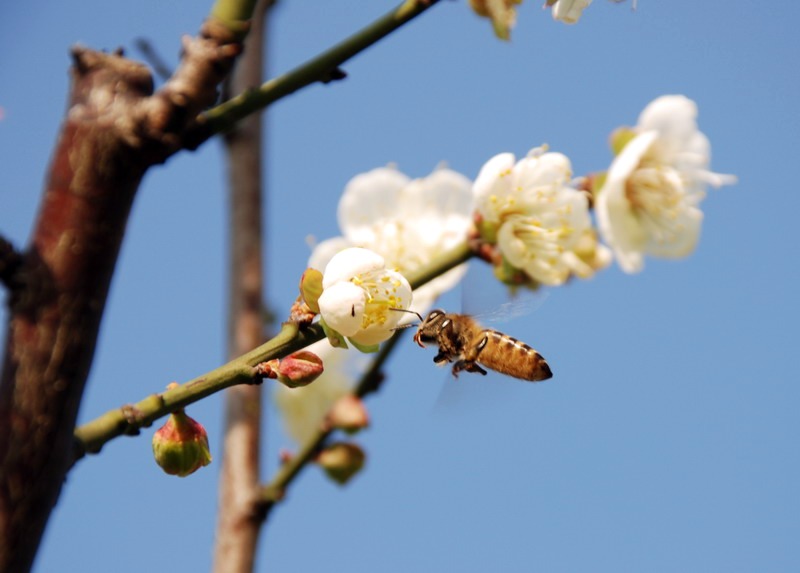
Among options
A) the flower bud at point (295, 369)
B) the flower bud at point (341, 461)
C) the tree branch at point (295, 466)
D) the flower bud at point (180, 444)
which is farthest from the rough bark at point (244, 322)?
the flower bud at point (295, 369)

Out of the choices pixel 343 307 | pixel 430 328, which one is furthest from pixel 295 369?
pixel 430 328

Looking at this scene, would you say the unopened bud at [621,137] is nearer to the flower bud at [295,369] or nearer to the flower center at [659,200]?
the flower center at [659,200]

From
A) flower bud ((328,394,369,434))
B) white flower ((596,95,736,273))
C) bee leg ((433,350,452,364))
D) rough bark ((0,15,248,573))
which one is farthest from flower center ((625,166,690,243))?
rough bark ((0,15,248,573))

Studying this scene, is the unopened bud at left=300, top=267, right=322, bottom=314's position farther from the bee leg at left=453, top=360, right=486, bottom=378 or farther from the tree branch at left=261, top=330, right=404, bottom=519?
the tree branch at left=261, top=330, right=404, bottom=519

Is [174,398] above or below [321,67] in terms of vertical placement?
below

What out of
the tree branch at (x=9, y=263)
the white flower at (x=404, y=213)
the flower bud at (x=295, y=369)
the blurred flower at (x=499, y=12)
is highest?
the white flower at (x=404, y=213)

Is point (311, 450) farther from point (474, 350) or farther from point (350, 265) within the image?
point (350, 265)
